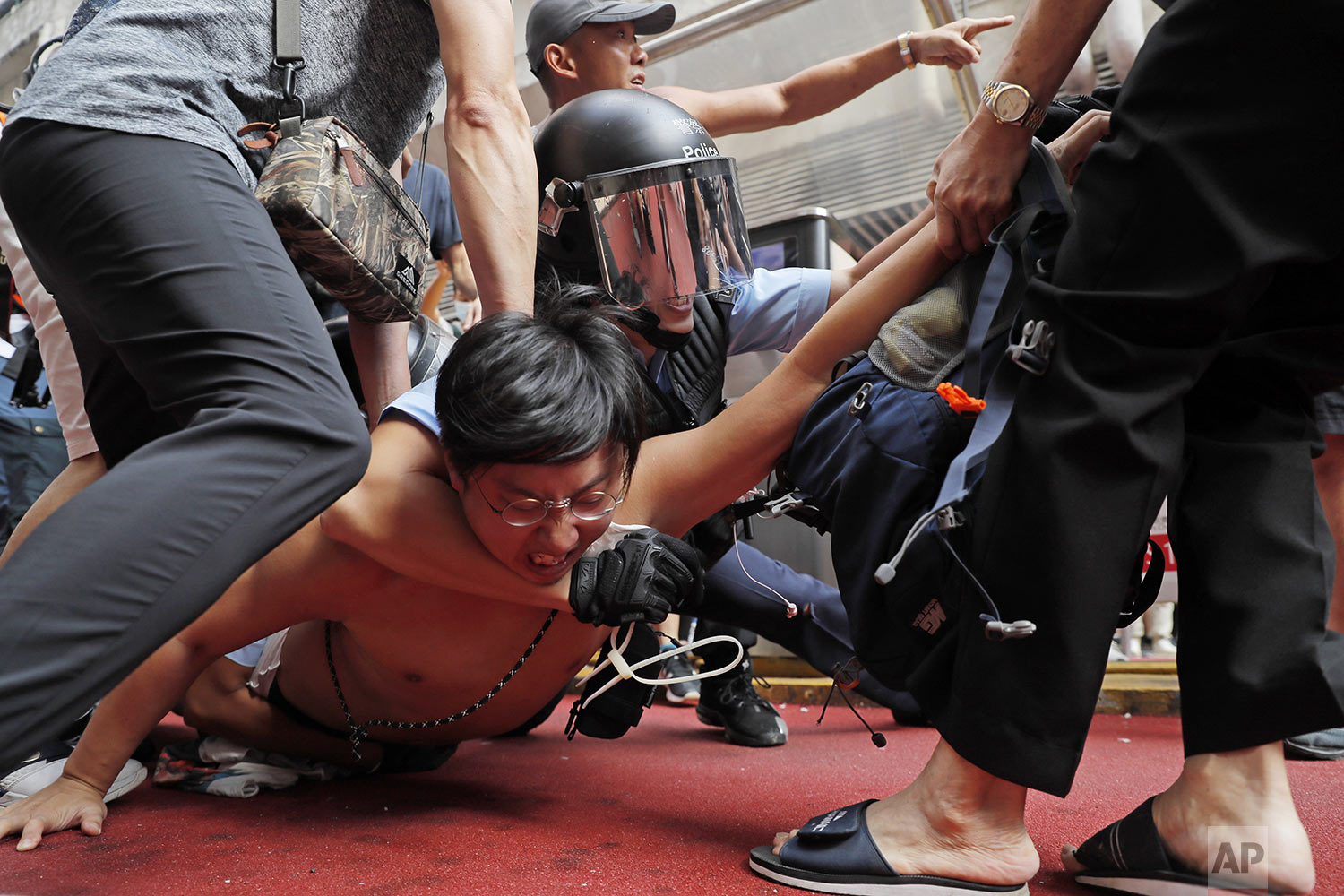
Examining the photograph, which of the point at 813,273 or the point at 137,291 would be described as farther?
the point at 813,273

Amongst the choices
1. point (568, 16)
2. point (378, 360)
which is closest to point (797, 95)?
point (568, 16)

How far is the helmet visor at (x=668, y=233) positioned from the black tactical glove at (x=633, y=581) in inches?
27.2

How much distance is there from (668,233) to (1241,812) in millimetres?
1367

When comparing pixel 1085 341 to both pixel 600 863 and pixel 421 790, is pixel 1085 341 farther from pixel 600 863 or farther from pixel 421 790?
pixel 421 790

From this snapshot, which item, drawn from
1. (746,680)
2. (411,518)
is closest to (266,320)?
(411,518)

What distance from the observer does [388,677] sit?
168cm

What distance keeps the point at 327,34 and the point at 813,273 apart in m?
1.37

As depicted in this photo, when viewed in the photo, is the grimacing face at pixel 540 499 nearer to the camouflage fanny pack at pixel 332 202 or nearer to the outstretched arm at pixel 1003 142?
the camouflage fanny pack at pixel 332 202

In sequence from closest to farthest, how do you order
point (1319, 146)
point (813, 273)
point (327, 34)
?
point (1319, 146) < point (327, 34) < point (813, 273)

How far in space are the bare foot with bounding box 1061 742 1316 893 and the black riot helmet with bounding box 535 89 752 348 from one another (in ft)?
4.10

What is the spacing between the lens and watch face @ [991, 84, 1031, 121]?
46.0 inches

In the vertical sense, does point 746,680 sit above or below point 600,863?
below
